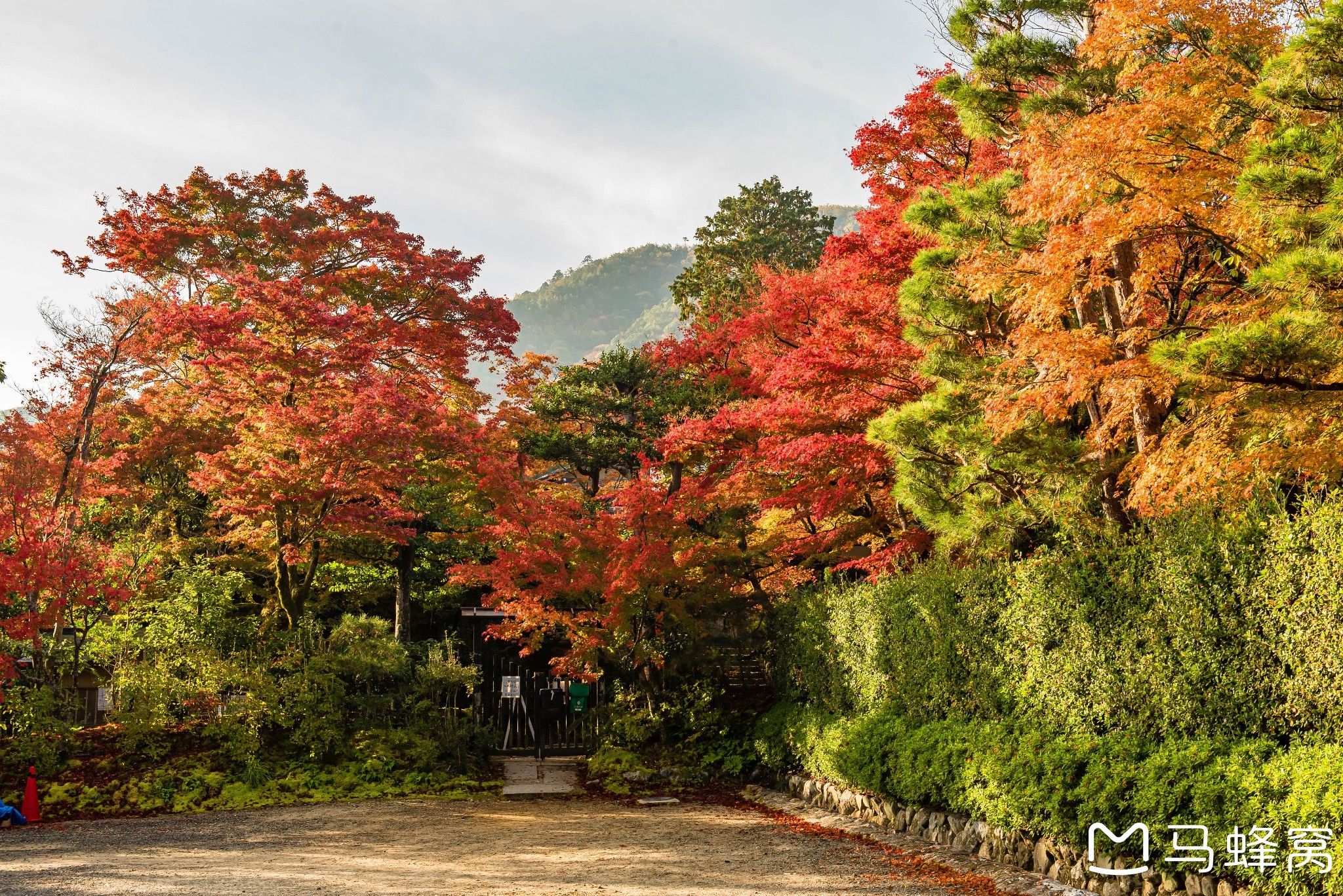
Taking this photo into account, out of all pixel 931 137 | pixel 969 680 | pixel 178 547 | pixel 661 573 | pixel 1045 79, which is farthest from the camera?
pixel 178 547

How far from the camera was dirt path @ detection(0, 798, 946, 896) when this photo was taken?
21.2ft

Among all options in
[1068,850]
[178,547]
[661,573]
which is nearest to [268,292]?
[178,547]

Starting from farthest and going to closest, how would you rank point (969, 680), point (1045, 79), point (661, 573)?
1. point (661, 573)
2. point (969, 680)
3. point (1045, 79)

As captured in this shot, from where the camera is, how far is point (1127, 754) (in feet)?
19.9

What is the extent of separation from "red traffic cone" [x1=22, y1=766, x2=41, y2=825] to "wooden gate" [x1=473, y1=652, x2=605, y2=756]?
6004 mm

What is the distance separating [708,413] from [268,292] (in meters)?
7.63

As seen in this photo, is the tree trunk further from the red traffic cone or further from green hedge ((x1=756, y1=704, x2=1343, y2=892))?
green hedge ((x1=756, y1=704, x2=1343, y2=892))

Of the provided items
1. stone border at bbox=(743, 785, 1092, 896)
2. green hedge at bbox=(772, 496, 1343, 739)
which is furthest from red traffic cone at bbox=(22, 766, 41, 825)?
green hedge at bbox=(772, 496, 1343, 739)

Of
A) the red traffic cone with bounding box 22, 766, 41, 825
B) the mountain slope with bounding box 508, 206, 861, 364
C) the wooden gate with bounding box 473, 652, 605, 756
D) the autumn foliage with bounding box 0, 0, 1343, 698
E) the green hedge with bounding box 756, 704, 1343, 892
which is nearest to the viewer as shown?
the green hedge with bounding box 756, 704, 1343, 892

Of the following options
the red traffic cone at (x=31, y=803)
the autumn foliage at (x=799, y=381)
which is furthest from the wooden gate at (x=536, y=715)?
Result: the red traffic cone at (x=31, y=803)

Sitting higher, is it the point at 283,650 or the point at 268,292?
the point at 268,292

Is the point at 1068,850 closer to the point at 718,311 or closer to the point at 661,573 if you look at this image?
the point at 661,573

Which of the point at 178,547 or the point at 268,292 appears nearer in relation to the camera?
the point at 268,292

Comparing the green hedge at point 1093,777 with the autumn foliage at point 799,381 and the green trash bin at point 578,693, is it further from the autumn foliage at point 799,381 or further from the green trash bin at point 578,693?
the green trash bin at point 578,693
